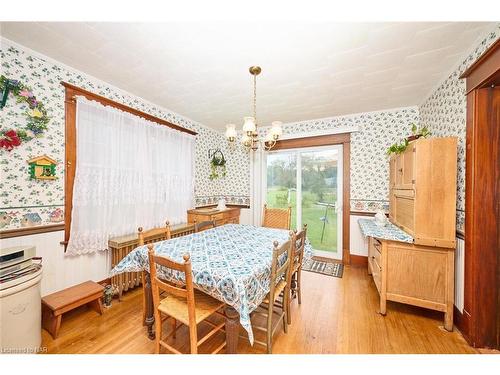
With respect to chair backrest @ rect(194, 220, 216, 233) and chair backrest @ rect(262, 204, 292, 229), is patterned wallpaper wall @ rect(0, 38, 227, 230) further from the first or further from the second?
chair backrest @ rect(262, 204, 292, 229)

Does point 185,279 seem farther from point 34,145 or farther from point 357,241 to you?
point 357,241

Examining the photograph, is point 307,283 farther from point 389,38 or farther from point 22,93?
point 22,93

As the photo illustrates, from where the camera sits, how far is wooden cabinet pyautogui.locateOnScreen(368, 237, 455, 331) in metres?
1.87

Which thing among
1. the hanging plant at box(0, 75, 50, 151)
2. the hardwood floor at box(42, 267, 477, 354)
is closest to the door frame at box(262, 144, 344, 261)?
the hardwood floor at box(42, 267, 477, 354)

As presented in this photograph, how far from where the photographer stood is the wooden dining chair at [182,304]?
1213 millimetres

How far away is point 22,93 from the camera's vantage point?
71.0 inches

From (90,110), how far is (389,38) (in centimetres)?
301

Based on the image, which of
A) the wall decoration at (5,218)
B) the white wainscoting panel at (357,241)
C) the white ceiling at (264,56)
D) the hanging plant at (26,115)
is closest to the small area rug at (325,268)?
the white wainscoting panel at (357,241)

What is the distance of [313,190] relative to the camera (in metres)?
3.82

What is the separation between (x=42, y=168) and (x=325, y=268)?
376 centimetres

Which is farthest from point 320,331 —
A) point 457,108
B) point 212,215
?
point 457,108

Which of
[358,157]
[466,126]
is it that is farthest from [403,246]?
[358,157]

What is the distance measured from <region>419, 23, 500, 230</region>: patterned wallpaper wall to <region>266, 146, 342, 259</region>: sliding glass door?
138 cm

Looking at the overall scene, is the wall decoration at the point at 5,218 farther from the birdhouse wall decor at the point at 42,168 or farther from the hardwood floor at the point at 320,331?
the hardwood floor at the point at 320,331
